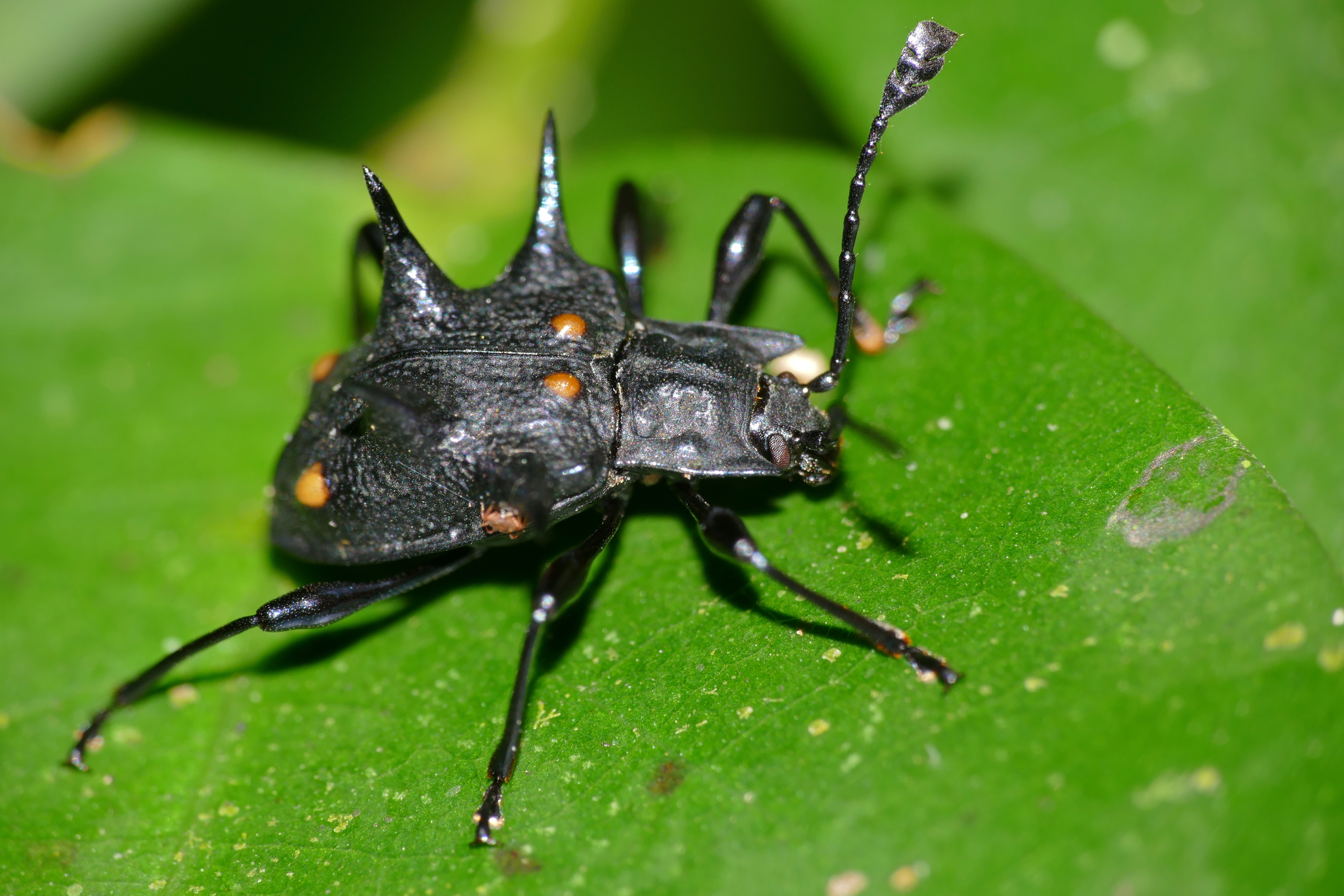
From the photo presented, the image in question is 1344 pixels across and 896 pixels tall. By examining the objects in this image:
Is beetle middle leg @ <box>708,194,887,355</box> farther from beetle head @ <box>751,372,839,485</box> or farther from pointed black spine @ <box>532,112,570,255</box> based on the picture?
pointed black spine @ <box>532,112,570,255</box>

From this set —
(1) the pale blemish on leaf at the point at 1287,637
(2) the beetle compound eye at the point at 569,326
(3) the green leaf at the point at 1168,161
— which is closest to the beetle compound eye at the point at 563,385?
(2) the beetle compound eye at the point at 569,326

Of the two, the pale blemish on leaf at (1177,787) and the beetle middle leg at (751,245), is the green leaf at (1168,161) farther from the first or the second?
the pale blemish on leaf at (1177,787)

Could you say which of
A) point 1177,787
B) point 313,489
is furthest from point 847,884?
point 313,489

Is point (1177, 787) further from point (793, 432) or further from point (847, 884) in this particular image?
point (793, 432)

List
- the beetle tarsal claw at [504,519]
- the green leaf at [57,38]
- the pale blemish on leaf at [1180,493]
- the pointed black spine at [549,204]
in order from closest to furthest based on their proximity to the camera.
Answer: the pale blemish on leaf at [1180,493] → the beetle tarsal claw at [504,519] → the pointed black spine at [549,204] → the green leaf at [57,38]

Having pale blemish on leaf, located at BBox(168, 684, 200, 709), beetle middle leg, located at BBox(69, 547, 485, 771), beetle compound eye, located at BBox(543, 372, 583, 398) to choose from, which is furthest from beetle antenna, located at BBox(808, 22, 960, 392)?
pale blemish on leaf, located at BBox(168, 684, 200, 709)
